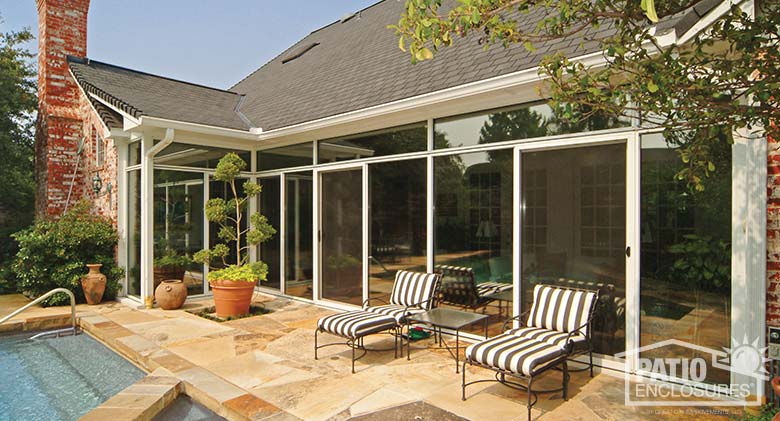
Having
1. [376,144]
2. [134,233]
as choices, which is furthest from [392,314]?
[134,233]

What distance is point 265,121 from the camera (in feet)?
28.9

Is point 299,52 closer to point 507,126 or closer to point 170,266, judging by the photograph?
point 170,266

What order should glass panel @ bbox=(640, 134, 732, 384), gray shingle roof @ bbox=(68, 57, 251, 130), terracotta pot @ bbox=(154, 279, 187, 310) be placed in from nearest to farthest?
glass panel @ bbox=(640, 134, 732, 384)
terracotta pot @ bbox=(154, 279, 187, 310)
gray shingle roof @ bbox=(68, 57, 251, 130)

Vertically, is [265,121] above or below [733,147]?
above

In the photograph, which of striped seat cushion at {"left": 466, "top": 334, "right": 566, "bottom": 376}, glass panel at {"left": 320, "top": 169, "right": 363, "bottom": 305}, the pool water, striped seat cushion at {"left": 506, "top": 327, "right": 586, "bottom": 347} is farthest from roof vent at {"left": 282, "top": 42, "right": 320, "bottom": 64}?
striped seat cushion at {"left": 466, "top": 334, "right": 566, "bottom": 376}

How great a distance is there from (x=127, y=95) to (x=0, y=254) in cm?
687

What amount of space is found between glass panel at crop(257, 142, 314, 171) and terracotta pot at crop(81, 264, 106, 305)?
11.2ft

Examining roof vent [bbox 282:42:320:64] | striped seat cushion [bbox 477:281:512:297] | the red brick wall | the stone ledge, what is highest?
roof vent [bbox 282:42:320:64]

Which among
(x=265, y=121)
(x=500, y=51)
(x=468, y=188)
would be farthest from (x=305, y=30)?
(x=468, y=188)

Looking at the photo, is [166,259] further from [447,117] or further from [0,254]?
[0,254]

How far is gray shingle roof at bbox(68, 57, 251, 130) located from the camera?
25.2 feet

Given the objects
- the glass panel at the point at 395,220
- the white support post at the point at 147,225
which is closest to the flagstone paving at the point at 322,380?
the glass panel at the point at 395,220

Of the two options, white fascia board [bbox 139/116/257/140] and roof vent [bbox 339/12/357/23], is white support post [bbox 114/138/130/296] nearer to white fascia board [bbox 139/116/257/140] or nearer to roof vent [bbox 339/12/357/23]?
white fascia board [bbox 139/116/257/140]

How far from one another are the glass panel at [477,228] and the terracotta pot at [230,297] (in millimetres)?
3220
